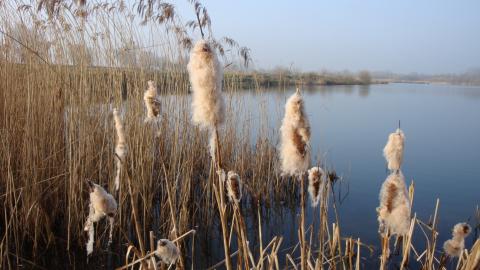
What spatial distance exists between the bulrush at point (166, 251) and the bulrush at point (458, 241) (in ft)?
3.35

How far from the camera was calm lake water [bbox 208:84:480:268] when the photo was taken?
4160 mm

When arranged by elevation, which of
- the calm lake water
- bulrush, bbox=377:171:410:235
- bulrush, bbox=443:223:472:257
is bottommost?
the calm lake water

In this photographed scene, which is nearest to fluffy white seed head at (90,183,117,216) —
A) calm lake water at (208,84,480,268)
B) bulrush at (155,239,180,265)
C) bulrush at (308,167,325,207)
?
bulrush at (155,239,180,265)

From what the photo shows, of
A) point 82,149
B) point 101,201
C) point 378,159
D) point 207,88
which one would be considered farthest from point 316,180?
point 378,159

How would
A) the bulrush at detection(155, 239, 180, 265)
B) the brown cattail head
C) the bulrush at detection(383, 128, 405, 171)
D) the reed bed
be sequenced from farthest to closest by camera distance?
the reed bed → the brown cattail head → the bulrush at detection(383, 128, 405, 171) → the bulrush at detection(155, 239, 180, 265)

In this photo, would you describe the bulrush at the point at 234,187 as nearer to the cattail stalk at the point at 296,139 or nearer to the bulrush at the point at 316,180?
the cattail stalk at the point at 296,139

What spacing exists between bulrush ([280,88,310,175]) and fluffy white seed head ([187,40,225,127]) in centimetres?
21

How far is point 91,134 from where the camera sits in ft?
9.88

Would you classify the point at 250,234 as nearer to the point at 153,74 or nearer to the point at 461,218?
the point at 153,74

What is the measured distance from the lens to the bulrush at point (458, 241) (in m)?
1.40

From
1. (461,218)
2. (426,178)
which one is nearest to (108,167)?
(461,218)

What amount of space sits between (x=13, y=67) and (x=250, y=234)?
2488 millimetres

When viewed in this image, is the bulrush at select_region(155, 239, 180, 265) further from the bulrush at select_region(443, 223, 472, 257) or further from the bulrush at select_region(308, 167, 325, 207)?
the bulrush at select_region(443, 223, 472, 257)

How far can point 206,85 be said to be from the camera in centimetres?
100
